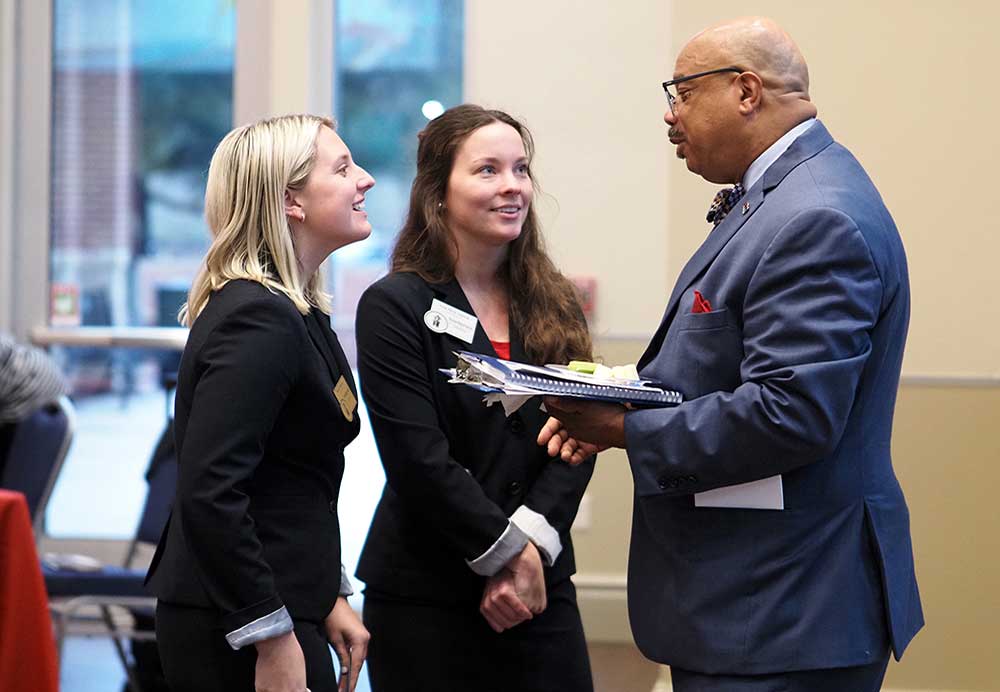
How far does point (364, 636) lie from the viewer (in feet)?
7.02

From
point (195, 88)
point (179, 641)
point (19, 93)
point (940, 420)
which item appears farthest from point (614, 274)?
point (179, 641)

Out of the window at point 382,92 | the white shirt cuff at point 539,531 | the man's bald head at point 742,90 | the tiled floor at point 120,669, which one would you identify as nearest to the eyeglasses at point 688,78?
the man's bald head at point 742,90

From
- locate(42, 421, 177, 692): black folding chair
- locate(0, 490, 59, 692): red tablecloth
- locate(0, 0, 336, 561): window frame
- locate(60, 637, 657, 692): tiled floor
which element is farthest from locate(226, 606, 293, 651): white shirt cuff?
locate(0, 0, 336, 561): window frame

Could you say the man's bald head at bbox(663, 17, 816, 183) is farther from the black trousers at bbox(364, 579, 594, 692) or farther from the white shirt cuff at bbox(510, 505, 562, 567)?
the black trousers at bbox(364, 579, 594, 692)

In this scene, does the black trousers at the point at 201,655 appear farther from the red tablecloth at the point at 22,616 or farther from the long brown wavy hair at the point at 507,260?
the red tablecloth at the point at 22,616

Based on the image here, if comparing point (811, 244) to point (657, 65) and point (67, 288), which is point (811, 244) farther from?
point (67, 288)

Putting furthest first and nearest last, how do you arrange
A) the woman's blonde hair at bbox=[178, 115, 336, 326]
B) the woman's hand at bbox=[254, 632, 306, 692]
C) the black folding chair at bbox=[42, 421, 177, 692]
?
the black folding chair at bbox=[42, 421, 177, 692] → the woman's blonde hair at bbox=[178, 115, 336, 326] → the woman's hand at bbox=[254, 632, 306, 692]

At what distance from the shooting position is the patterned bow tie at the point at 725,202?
1989mm

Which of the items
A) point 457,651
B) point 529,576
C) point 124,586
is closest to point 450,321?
point 529,576

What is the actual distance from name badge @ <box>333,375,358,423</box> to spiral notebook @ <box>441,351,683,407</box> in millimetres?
262

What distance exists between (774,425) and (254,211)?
0.92 metres

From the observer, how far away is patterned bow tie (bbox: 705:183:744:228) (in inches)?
78.3

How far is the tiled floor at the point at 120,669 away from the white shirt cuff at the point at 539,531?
2.00m

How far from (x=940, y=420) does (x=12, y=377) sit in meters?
3.19
